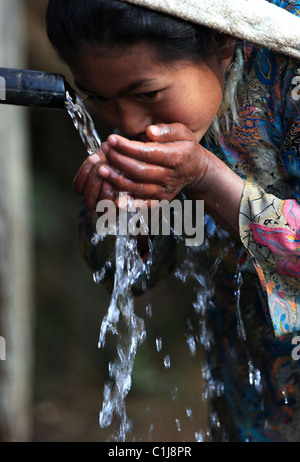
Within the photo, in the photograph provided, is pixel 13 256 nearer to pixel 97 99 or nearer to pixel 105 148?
pixel 97 99

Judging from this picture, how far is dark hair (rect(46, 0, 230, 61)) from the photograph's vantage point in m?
1.45

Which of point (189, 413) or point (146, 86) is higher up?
point (146, 86)

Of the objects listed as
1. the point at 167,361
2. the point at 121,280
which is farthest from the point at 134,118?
the point at 167,361

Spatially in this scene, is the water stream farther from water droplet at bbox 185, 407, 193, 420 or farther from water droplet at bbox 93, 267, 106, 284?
water droplet at bbox 185, 407, 193, 420

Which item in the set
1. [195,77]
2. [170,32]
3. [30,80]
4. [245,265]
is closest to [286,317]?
[245,265]

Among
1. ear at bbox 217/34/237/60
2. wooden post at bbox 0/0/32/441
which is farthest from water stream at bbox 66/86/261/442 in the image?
wooden post at bbox 0/0/32/441

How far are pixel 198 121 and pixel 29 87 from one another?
421 millimetres

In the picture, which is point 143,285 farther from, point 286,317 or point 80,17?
point 80,17

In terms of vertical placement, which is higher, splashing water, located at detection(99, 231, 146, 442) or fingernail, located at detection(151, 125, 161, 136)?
fingernail, located at detection(151, 125, 161, 136)

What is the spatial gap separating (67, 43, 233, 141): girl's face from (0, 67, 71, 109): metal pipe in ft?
0.22

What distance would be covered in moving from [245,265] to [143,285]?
0.43 metres

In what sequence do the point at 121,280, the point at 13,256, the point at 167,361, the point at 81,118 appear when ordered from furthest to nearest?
the point at 167,361
the point at 13,256
the point at 121,280
the point at 81,118

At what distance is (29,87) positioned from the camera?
5.07 feet

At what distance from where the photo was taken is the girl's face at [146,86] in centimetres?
150
